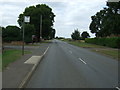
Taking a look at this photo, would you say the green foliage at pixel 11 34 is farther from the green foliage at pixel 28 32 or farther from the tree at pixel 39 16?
the tree at pixel 39 16

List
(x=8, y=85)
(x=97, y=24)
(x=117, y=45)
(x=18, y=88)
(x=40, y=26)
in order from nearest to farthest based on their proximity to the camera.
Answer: (x=18, y=88)
(x=8, y=85)
(x=117, y=45)
(x=40, y=26)
(x=97, y=24)

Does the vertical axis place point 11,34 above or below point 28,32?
below

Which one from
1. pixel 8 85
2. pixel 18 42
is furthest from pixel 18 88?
pixel 18 42

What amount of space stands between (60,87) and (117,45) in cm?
4279

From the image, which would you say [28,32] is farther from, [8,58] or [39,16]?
[8,58]

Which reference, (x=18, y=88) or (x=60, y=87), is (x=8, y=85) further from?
(x=60, y=87)

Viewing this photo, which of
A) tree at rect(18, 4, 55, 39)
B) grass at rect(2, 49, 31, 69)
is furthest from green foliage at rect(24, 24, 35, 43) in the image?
grass at rect(2, 49, 31, 69)

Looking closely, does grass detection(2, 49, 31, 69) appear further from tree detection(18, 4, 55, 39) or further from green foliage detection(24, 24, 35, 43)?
tree detection(18, 4, 55, 39)

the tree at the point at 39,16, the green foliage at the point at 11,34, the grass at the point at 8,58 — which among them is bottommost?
the grass at the point at 8,58

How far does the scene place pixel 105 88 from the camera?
30.4ft

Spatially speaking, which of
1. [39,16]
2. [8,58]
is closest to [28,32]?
[39,16]

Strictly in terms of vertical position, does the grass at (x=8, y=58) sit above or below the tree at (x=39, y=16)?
below

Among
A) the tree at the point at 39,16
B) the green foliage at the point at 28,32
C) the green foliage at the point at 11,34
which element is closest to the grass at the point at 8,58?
the green foliage at the point at 28,32

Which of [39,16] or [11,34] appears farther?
[39,16]
